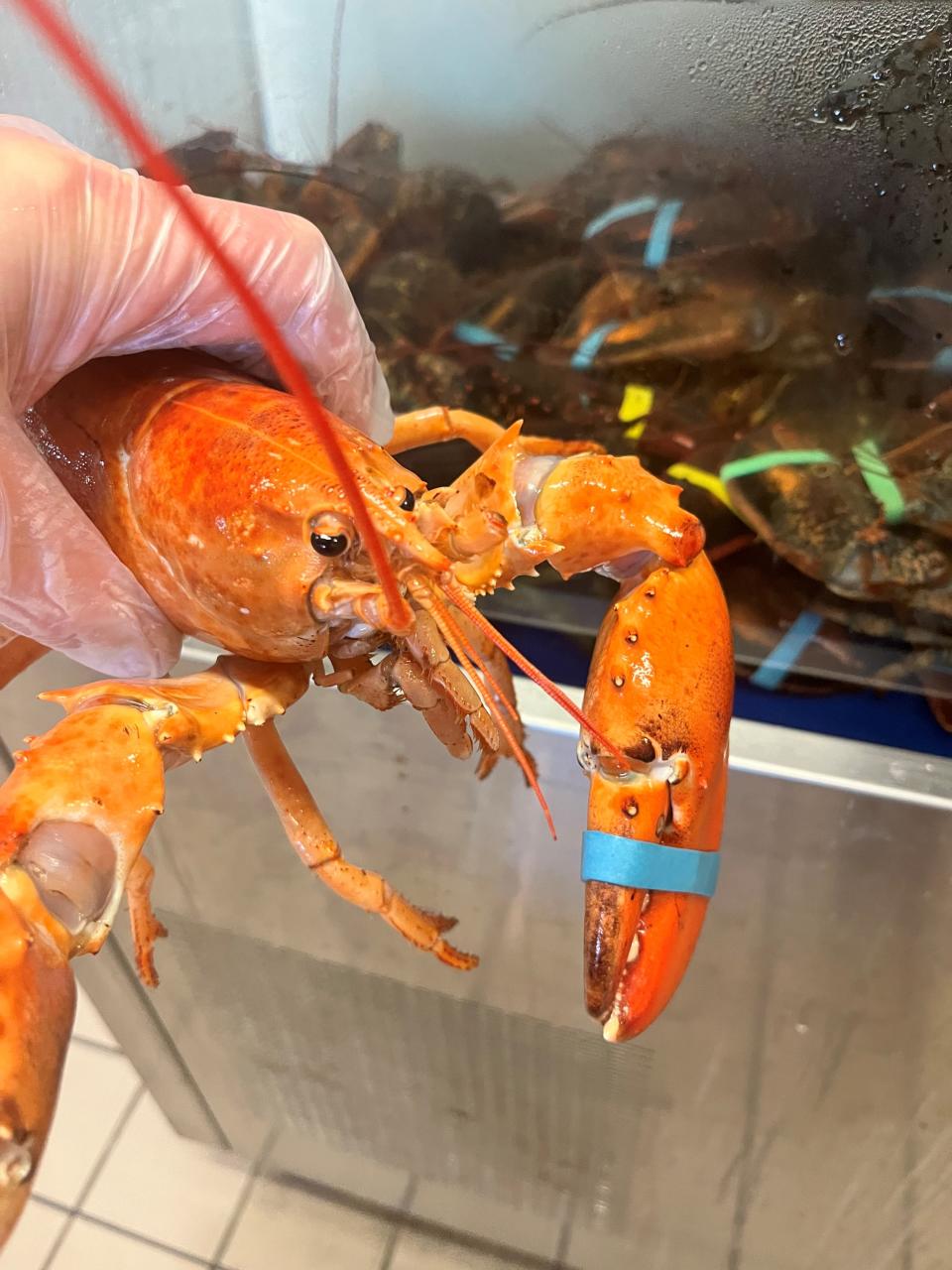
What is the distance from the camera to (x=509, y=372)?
1188 millimetres

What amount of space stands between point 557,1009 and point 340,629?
2.17ft

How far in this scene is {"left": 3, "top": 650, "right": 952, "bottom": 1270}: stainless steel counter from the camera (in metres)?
0.88

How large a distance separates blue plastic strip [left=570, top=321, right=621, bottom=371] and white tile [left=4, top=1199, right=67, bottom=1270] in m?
1.47

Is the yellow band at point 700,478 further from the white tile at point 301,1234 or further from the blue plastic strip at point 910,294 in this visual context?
the white tile at point 301,1234

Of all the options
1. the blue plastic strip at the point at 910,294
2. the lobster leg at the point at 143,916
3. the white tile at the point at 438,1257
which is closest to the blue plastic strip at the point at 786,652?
the blue plastic strip at the point at 910,294

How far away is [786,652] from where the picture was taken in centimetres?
107

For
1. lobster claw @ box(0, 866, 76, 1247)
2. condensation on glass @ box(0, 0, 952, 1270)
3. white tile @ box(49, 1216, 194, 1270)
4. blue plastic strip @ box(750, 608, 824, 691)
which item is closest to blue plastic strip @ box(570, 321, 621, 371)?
condensation on glass @ box(0, 0, 952, 1270)

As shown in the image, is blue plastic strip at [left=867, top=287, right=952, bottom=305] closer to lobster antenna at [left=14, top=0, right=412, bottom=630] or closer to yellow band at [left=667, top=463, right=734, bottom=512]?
yellow band at [left=667, top=463, right=734, bottom=512]

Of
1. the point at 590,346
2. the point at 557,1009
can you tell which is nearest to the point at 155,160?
the point at 590,346

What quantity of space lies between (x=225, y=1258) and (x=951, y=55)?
1826 mm

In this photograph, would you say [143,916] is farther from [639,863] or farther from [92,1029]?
[92,1029]

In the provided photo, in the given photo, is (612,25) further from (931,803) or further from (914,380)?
(931,803)

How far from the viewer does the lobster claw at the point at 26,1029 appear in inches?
19.0

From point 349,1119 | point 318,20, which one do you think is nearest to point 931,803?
point 349,1119
